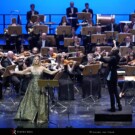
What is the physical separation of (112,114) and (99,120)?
0.36m

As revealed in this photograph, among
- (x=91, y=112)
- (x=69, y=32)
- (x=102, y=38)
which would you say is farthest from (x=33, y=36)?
(x=91, y=112)

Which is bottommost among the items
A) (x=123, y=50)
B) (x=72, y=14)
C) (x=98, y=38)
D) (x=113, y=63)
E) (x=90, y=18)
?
(x=113, y=63)

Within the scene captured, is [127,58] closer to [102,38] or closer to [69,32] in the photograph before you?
[102,38]

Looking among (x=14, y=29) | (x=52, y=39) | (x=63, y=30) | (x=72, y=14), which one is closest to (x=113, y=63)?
(x=63, y=30)

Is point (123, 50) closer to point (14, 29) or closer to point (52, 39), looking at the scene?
point (52, 39)

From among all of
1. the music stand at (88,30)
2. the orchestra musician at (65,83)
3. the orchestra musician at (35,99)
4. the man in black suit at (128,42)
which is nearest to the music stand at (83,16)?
the music stand at (88,30)

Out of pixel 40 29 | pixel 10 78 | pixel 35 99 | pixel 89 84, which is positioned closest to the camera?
pixel 35 99

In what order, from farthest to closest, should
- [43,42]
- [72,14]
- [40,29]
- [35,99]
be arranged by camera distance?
[72,14]
[40,29]
[43,42]
[35,99]

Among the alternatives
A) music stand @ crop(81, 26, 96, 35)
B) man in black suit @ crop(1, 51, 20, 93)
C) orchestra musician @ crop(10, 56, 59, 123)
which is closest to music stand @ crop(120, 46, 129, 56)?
music stand @ crop(81, 26, 96, 35)

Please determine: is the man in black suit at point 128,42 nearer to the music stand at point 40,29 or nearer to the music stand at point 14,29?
the music stand at point 40,29

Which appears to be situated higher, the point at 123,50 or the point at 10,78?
the point at 123,50

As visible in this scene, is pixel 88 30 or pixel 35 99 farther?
pixel 88 30

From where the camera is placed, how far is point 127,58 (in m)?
16.6

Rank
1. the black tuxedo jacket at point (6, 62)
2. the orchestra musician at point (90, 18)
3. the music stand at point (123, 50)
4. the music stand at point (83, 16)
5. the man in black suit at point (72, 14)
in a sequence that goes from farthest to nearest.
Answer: the man in black suit at point (72, 14) < the music stand at point (83, 16) < the orchestra musician at point (90, 18) < the music stand at point (123, 50) < the black tuxedo jacket at point (6, 62)
